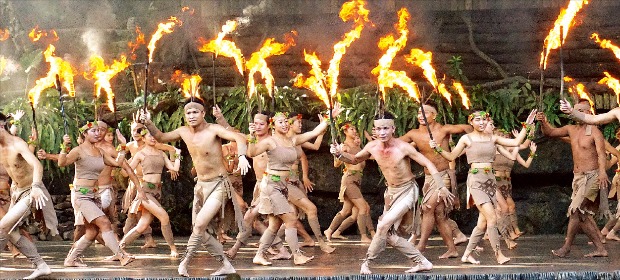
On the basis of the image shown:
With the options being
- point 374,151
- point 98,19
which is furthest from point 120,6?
point 374,151

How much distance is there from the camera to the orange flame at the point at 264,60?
14.2 m

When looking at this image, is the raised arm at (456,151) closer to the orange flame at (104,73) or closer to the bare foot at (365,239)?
the bare foot at (365,239)

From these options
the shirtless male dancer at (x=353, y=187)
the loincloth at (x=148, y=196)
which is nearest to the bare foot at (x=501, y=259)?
the shirtless male dancer at (x=353, y=187)

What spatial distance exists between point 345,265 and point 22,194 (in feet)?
9.96

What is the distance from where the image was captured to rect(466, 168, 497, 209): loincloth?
38.2 feet

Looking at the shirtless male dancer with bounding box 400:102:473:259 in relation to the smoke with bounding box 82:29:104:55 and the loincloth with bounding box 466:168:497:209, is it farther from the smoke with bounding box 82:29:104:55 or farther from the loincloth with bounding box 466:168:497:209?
the smoke with bounding box 82:29:104:55

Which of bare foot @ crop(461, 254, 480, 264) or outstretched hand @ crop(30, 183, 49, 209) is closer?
outstretched hand @ crop(30, 183, 49, 209)

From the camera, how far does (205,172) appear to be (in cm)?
1103

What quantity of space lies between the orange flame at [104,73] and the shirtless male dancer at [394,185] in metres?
2.86

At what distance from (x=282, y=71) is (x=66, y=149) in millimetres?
6288

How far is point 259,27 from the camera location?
1806 cm

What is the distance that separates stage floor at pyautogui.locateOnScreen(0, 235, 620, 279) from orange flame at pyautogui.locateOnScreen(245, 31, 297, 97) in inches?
79.8

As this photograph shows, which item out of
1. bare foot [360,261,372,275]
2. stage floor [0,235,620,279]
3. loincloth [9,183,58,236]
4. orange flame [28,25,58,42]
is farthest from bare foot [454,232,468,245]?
orange flame [28,25,58,42]

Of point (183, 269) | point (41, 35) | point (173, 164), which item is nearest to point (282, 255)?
point (183, 269)
